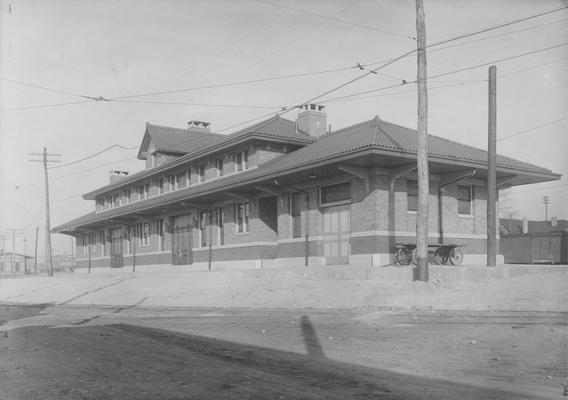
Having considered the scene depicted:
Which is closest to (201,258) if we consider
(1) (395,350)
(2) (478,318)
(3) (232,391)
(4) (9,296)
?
(4) (9,296)

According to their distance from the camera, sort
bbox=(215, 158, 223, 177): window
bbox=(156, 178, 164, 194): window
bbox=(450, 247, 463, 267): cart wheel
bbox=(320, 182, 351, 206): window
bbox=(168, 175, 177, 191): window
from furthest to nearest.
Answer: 1. bbox=(156, 178, 164, 194): window
2. bbox=(168, 175, 177, 191): window
3. bbox=(215, 158, 223, 177): window
4. bbox=(320, 182, 351, 206): window
5. bbox=(450, 247, 463, 267): cart wheel

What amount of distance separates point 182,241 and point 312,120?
35.1ft

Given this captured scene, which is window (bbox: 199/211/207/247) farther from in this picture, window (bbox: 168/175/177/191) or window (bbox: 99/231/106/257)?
window (bbox: 99/231/106/257)

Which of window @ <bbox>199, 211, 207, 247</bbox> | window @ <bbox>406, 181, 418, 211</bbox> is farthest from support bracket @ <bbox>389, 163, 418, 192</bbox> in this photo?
window @ <bbox>199, 211, 207, 247</bbox>

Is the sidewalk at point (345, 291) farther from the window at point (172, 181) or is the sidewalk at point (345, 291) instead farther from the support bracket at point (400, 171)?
the window at point (172, 181)

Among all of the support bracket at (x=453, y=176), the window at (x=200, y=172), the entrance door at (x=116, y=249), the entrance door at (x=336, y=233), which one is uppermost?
the window at (x=200, y=172)

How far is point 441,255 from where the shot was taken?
22359 millimetres

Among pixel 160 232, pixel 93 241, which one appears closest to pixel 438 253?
pixel 160 232

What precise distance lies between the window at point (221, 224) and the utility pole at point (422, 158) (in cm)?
1528

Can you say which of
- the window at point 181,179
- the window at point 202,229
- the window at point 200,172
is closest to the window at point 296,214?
the window at point 202,229

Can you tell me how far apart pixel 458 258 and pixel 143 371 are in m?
16.8

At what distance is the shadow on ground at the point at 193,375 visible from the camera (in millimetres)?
6523

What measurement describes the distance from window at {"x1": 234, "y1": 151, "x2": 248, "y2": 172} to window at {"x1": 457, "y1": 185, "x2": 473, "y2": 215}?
1065 cm

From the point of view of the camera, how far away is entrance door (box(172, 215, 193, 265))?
34531 millimetres
